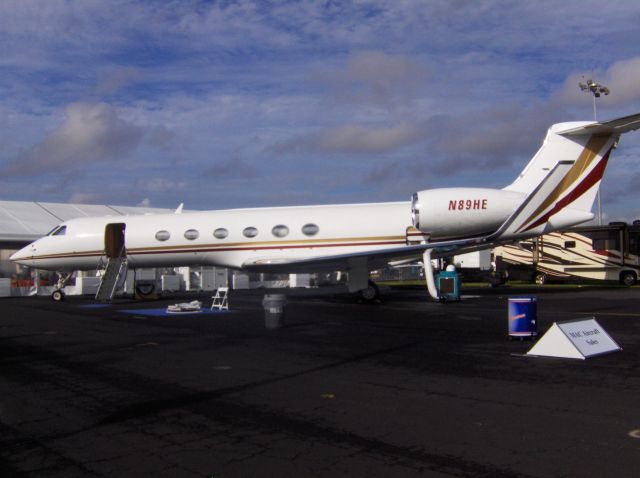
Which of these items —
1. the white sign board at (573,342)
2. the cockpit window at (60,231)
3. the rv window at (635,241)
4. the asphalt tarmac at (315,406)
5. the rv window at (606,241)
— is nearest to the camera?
the asphalt tarmac at (315,406)

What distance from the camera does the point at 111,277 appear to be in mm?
24938

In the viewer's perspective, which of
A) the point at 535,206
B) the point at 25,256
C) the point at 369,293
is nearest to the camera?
the point at 535,206

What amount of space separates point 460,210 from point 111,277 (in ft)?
45.2

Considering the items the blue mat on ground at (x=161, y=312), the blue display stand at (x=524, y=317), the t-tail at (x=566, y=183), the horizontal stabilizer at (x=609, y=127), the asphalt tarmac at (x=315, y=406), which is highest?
the horizontal stabilizer at (x=609, y=127)

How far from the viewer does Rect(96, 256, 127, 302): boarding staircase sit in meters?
24.8

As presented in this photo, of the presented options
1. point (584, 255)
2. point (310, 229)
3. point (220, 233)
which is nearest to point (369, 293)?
point (310, 229)

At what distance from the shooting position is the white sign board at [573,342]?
31.3ft

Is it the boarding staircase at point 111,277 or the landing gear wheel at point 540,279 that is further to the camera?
the landing gear wheel at point 540,279

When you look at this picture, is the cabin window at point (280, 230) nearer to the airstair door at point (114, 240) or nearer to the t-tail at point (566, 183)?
the airstair door at point (114, 240)

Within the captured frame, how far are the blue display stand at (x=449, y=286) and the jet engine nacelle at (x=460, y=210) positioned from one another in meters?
1.49

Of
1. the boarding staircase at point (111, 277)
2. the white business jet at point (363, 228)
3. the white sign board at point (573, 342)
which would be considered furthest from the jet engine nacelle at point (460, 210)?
the boarding staircase at point (111, 277)

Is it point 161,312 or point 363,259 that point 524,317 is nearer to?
point 363,259

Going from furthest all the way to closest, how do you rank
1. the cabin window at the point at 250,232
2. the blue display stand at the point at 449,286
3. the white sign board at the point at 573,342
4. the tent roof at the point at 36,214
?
the tent roof at the point at 36,214, the cabin window at the point at 250,232, the blue display stand at the point at 449,286, the white sign board at the point at 573,342

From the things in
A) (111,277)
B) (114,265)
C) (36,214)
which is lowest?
(111,277)
